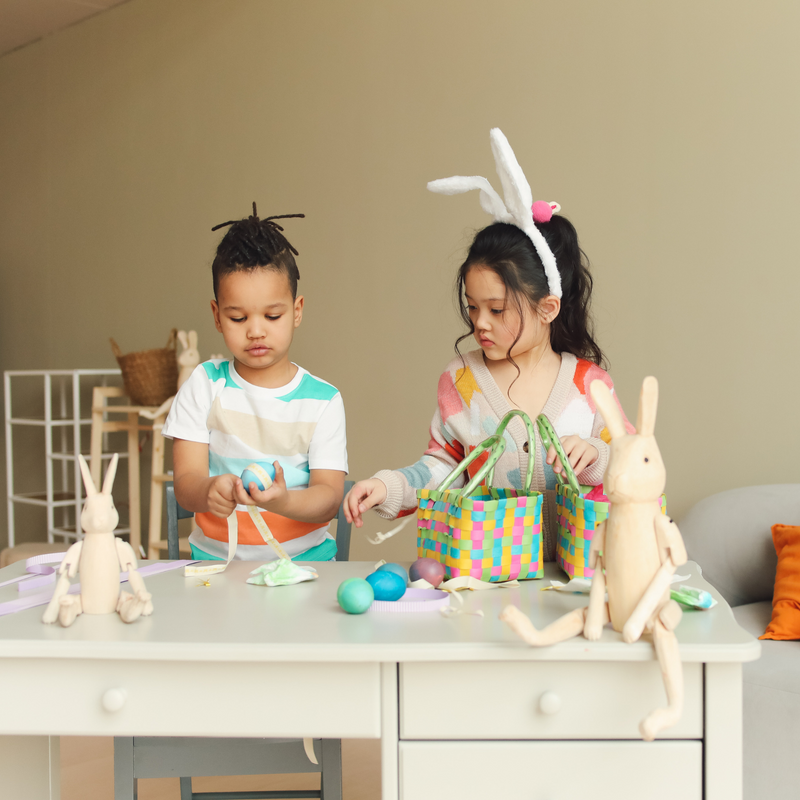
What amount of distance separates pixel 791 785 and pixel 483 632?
980 millimetres

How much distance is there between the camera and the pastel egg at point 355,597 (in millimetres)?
906

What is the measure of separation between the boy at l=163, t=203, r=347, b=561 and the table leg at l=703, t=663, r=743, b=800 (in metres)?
0.70

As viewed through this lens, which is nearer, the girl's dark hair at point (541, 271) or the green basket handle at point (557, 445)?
the green basket handle at point (557, 445)

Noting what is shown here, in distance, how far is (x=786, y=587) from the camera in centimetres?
170

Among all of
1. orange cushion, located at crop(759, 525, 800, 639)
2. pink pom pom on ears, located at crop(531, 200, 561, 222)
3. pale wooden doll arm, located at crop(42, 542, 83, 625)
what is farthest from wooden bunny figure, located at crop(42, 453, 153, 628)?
orange cushion, located at crop(759, 525, 800, 639)

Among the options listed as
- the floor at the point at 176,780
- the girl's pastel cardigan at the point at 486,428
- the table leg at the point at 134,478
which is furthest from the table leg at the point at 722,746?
the table leg at the point at 134,478

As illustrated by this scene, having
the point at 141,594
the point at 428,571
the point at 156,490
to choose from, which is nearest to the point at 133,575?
the point at 141,594

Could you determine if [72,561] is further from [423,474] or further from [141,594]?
[423,474]

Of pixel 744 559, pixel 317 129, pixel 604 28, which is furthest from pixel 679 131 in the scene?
pixel 317 129

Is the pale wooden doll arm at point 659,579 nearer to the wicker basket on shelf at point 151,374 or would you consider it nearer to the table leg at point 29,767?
the table leg at point 29,767

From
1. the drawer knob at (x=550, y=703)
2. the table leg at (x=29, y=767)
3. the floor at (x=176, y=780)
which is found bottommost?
the floor at (x=176, y=780)

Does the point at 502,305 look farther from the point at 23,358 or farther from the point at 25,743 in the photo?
the point at 23,358

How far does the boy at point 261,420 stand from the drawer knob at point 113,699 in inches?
19.9

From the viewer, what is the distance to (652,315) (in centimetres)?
231
